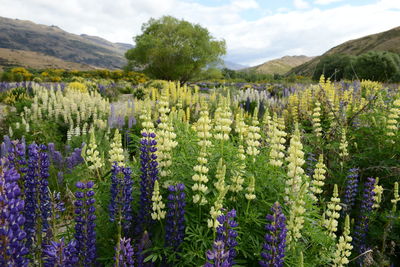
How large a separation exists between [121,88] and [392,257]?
16.4 metres

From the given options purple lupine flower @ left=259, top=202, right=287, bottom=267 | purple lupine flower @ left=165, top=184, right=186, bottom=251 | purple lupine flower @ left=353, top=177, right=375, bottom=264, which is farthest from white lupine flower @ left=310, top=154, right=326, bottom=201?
purple lupine flower @ left=165, top=184, right=186, bottom=251

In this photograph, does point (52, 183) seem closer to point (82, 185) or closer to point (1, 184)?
point (82, 185)

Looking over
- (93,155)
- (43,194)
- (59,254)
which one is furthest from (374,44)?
(59,254)

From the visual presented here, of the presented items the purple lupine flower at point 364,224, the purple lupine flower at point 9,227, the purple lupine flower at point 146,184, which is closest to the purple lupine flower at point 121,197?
the purple lupine flower at point 146,184

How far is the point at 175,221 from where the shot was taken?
2191mm

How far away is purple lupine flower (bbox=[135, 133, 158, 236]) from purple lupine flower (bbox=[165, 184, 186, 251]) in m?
0.29

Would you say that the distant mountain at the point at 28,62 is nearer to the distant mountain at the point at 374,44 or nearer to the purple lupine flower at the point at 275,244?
the distant mountain at the point at 374,44

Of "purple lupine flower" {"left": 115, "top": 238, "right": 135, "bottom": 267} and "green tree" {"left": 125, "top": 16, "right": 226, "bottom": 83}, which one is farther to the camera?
"green tree" {"left": 125, "top": 16, "right": 226, "bottom": 83}

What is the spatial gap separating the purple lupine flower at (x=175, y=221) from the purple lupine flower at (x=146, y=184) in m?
0.29

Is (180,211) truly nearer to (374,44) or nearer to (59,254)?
(59,254)

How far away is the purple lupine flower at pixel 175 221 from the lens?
7.16 feet

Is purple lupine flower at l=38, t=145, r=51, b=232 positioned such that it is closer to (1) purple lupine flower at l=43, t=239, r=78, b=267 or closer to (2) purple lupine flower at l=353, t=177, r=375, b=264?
(1) purple lupine flower at l=43, t=239, r=78, b=267

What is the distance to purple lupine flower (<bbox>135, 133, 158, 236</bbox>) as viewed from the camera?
2.44m

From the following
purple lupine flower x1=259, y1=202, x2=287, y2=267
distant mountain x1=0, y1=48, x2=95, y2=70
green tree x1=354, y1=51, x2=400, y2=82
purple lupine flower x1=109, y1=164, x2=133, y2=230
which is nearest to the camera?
purple lupine flower x1=259, y1=202, x2=287, y2=267
